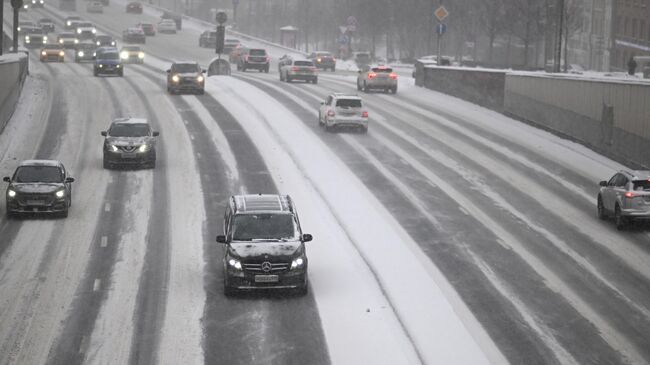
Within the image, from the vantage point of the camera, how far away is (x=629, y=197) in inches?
1310

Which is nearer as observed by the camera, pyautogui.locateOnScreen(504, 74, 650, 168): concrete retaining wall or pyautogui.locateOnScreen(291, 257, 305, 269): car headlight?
pyautogui.locateOnScreen(291, 257, 305, 269): car headlight

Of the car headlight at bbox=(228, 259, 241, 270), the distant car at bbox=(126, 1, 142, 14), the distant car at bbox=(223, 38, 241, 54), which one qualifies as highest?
the distant car at bbox=(126, 1, 142, 14)

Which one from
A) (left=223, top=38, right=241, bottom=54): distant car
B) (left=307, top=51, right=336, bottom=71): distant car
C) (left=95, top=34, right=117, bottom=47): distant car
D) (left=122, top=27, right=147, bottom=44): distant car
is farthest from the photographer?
(left=122, top=27, right=147, bottom=44): distant car

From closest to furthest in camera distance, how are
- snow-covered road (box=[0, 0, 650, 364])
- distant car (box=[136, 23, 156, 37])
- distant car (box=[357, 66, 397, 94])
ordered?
snow-covered road (box=[0, 0, 650, 364])
distant car (box=[357, 66, 397, 94])
distant car (box=[136, 23, 156, 37])

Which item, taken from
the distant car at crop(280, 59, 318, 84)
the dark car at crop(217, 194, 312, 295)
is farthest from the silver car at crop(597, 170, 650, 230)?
the distant car at crop(280, 59, 318, 84)

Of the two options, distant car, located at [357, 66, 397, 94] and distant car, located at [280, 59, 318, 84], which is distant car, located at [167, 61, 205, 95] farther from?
distant car, located at [280, 59, 318, 84]

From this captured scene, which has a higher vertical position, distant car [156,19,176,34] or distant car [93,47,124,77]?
distant car [156,19,176,34]

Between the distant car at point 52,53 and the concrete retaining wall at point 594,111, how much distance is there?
4037 centimetres

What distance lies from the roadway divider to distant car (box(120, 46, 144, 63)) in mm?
27887

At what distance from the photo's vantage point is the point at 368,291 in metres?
27.3

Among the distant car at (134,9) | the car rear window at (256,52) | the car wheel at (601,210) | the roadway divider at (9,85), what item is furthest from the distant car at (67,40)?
the car wheel at (601,210)

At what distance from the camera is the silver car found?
3323 cm

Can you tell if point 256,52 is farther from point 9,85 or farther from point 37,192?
point 37,192

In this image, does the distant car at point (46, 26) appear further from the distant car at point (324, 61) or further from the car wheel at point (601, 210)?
the car wheel at point (601, 210)
